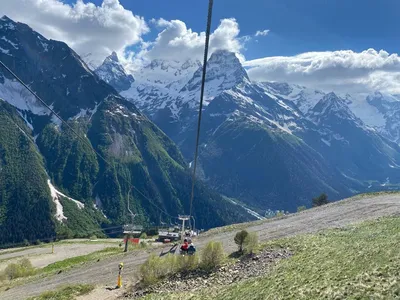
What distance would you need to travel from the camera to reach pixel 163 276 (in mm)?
34469

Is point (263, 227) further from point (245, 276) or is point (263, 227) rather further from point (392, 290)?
point (392, 290)

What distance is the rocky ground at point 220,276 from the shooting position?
3047 centimetres

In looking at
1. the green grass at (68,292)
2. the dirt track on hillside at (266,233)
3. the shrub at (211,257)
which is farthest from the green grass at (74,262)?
the shrub at (211,257)

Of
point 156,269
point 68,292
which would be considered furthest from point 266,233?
point 68,292

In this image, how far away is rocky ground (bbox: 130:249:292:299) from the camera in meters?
30.5

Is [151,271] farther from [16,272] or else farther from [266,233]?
[16,272]

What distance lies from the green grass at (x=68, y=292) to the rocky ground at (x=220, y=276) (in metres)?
4.82

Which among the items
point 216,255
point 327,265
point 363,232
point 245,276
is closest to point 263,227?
point 363,232

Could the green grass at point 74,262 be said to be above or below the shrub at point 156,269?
below

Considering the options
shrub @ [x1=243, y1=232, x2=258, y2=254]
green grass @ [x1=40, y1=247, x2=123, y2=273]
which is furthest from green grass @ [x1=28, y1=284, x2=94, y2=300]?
green grass @ [x1=40, y1=247, x2=123, y2=273]

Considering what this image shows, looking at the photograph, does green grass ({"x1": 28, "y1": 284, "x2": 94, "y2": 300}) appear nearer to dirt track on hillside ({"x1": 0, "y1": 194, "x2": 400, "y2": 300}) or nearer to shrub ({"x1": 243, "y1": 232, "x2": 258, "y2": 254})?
dirt track on hillside ({"x1": 0, "y1": 194, "x2": 400, "y2": 300})

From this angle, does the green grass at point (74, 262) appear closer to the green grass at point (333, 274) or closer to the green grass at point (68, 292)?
the green grass at point (68, 292)

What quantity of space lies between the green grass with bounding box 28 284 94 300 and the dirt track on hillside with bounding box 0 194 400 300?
1.76 m

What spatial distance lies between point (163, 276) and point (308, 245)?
13.3m
